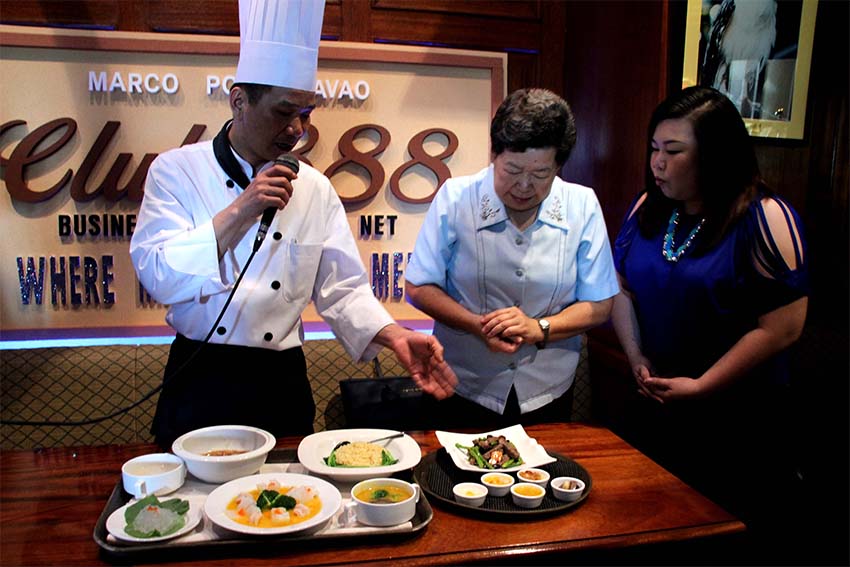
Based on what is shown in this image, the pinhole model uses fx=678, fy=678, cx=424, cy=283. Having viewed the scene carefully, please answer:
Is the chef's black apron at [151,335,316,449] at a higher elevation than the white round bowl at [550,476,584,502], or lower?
higher

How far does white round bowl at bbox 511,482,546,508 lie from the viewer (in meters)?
1.49

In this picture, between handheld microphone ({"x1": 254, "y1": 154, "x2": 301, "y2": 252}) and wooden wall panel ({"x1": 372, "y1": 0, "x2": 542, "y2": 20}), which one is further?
wooden wall panel ({"x1": 372, "y1": 0, "x2": 542, "y2": 20})

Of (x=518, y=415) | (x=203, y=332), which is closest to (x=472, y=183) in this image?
(x=518, y=415)

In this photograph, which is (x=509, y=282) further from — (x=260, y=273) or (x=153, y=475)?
(x=153, y=475)

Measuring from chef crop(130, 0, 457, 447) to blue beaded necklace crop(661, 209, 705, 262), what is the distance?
2.78ft

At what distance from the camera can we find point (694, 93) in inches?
82.0

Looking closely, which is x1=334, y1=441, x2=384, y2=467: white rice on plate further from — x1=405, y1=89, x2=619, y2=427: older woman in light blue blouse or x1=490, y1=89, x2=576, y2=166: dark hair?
x1=490, y1=89, x2=576, y2=166: dark hair

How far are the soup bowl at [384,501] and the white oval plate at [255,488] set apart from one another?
0.05 meters

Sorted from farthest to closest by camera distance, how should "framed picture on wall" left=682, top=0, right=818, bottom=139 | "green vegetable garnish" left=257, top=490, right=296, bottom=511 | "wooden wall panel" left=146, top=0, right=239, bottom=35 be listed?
"wooden wall panel" left=146, top=0, right=239, bottom=35 → "framed picture on wall" left=682, top=0, right=818, bottom=139 → "green vegetable garnish" left=257, top=490, right=296, bottom=511

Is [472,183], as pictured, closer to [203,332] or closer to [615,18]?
[203,332]

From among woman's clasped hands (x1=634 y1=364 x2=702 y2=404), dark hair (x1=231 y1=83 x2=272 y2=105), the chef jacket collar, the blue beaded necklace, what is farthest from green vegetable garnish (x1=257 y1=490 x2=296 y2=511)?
the blue beaded necklace

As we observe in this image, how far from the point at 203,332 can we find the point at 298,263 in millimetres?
340

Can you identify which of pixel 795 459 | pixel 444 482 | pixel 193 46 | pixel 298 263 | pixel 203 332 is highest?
pixel 193 46

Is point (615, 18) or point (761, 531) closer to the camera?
point (761, 531)
